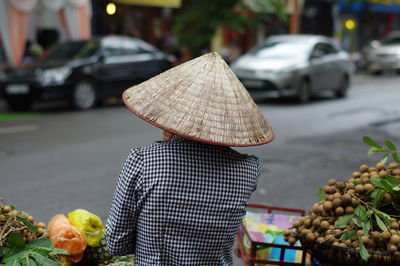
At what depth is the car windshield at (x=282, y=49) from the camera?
14.5 meters

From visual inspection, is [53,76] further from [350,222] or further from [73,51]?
[350,222]

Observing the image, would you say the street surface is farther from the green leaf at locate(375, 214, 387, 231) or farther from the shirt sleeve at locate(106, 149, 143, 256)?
the green leaf at locate(375, 214, 387, 231)

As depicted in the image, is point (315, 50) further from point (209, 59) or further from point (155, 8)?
point (209, 59)

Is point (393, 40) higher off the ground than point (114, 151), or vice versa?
point (114, 151)

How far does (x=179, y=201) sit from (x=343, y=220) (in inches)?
35.8

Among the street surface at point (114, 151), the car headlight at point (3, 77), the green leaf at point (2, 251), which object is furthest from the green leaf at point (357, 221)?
the car headlight at point (3, 77)

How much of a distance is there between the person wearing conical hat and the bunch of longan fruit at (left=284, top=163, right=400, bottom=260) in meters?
0.52

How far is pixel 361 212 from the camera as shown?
2.56 metres

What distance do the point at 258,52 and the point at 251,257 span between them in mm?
12485

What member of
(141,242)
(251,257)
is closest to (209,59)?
(141,242)

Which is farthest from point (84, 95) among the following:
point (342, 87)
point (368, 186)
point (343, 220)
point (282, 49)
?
point (343, 220)

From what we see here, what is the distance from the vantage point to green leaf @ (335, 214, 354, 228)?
2.59m

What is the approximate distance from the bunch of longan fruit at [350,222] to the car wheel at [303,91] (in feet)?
37.1

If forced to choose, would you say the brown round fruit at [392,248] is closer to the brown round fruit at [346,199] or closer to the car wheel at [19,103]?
the brown round fruit at [346,199]
